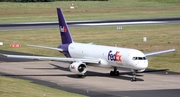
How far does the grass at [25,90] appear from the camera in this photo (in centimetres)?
4317

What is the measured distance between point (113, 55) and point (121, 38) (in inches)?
1581

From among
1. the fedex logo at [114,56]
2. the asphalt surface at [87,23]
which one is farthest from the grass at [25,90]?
the asphalt surface at [87,23]

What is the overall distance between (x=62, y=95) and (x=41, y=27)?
2858 inches

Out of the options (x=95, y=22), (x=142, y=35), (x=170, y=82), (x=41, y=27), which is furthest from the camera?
(x=95, y=22)

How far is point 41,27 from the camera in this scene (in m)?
116

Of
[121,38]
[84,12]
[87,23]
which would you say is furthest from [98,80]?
[84,12]

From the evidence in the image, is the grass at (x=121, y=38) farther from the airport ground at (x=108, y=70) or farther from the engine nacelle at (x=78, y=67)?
the engine nacelle at (x=78, y=67)

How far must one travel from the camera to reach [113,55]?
5497 cm

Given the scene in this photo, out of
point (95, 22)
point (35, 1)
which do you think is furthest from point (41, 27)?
point (35, 1)

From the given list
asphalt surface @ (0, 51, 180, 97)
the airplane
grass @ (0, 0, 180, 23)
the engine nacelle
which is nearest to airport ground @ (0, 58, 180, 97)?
asphalt surface @ (0, 51, 180, 97)

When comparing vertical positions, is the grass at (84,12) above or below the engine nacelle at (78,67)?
above

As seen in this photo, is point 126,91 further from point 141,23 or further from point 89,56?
point 141,23

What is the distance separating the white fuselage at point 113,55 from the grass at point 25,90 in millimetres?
8614

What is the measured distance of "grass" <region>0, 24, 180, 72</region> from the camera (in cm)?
7319
